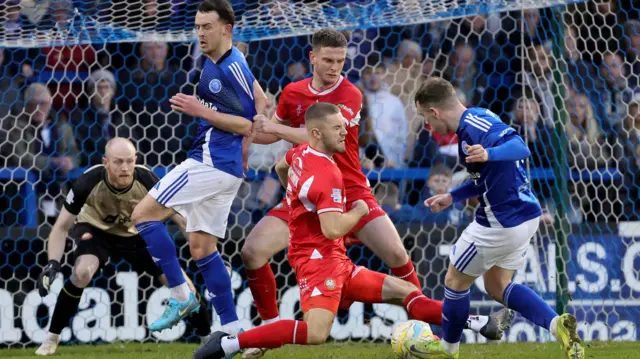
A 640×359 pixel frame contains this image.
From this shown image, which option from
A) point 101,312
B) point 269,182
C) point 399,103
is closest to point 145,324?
point 101,312

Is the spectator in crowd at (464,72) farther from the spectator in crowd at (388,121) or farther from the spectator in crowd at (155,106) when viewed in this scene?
the spectator in crowd at (155,106)

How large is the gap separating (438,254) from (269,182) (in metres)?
1.60

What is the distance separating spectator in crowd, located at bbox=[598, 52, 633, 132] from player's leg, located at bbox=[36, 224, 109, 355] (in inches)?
170

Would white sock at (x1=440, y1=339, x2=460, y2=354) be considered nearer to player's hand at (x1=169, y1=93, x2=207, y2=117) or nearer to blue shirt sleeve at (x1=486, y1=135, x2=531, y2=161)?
blue shirt sleeve at (x1=486, y1=135, x2=531, y2=161)

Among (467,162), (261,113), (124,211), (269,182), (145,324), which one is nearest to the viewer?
(467,162)

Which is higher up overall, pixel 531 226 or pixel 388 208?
pixel 531 226

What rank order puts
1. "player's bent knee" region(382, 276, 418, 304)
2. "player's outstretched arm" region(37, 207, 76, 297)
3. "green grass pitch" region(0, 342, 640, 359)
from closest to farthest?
"player's bent knee" region(382, 276, 418, 304) → "green grass pitch" region(0, 342, 640, 359) → "player's outstretched arm" region(37, 207, 76, 297)

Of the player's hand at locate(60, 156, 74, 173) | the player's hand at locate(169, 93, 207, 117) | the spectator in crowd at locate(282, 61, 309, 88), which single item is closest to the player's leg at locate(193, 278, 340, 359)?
the player's hand at locate(169, 93, 207, 117)

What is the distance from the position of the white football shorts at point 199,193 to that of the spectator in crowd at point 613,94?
3.80 metres

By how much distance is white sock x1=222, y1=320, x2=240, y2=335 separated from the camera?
623 cm

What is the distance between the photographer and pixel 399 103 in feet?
28.6

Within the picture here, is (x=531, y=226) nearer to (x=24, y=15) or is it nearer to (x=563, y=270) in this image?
(x=563, y=270)

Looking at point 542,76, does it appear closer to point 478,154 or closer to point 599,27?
point 599,27

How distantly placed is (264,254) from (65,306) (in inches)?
70.0
